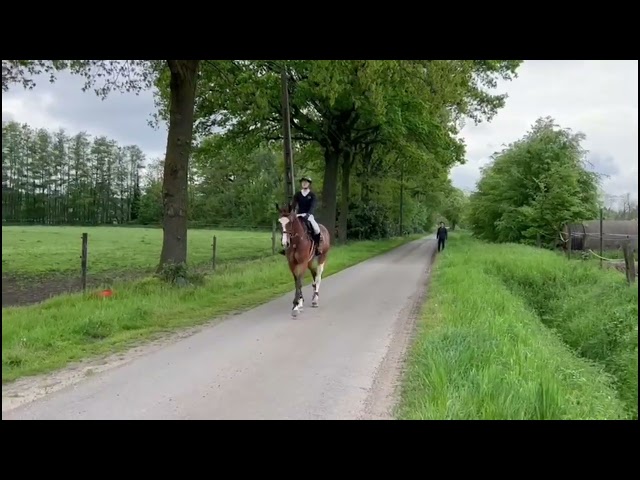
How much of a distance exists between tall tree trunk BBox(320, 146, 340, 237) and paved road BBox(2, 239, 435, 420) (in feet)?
59.5

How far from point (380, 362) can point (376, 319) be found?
2.89m

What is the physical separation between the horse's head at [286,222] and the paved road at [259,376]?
1.43m

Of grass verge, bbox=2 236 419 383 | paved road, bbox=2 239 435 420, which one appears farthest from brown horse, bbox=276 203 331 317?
grass verge, bbox=2 236 419 383

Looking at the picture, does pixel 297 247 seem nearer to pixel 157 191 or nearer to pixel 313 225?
pixel 313 225

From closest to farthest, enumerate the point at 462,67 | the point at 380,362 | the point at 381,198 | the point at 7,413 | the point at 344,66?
the point at 7,413 < the point at 380,362 < the point at 344,66 < the point at 462,67 < the point at 381,198

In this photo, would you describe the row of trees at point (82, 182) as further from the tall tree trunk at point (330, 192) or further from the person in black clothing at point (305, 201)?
the person in black clothing at point (305, 201)

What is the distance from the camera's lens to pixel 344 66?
13.2 metres

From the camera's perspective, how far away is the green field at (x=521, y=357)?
4.24m

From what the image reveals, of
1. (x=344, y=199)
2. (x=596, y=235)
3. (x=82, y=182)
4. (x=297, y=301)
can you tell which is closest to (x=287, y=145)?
(x=297, y=301)

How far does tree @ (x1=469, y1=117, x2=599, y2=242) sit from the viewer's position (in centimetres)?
2475

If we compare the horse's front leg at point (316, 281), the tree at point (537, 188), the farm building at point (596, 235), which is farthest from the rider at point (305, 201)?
the tree at point (537, 188)

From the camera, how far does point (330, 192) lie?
27688mm
